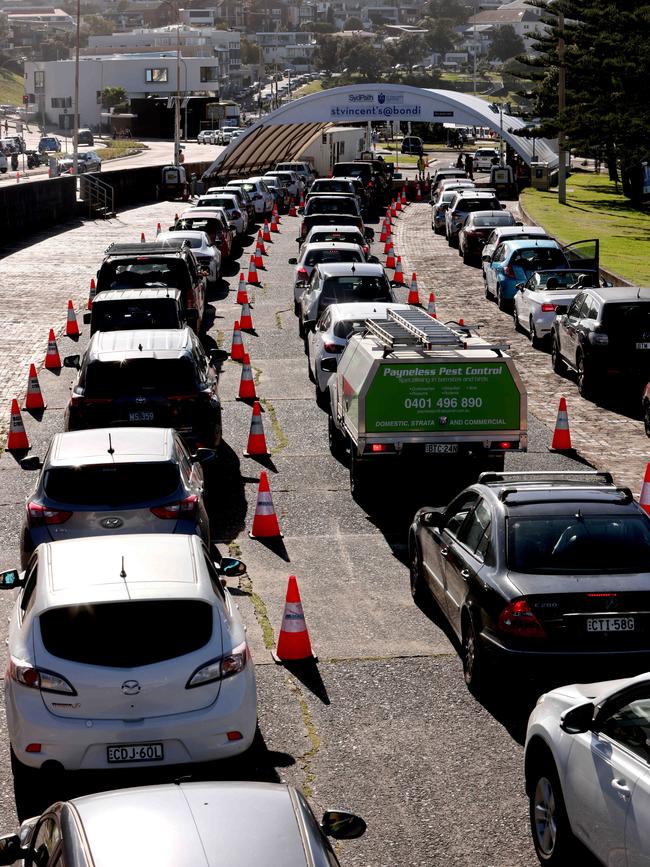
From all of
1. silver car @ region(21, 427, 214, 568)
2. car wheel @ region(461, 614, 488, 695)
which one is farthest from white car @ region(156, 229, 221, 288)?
car wheel @ region(461, 614, 488, 695)

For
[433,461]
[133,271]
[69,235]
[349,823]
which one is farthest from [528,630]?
[69,235]

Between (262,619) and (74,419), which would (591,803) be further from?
(74,419)

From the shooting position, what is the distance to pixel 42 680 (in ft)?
26.6

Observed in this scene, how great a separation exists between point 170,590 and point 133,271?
16563mm

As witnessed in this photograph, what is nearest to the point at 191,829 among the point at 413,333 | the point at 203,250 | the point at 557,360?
the point at 413,333

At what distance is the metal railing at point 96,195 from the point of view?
186 ft

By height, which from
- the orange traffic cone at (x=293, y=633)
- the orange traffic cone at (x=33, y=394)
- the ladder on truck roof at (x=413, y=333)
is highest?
the ladder on truck roof at (x=413, y=333)

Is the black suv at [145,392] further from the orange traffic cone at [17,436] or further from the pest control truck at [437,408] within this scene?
the orange traffic cone at [17,436]

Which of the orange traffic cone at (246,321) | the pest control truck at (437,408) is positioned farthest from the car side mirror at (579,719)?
the orange traffic cone at (246,321)

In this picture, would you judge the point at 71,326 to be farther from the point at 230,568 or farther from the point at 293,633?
the point at 230,568

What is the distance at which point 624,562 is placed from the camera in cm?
980

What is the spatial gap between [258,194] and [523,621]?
46343 mm

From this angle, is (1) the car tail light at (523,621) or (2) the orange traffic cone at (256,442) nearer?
(1) the car tail light at (523,621)

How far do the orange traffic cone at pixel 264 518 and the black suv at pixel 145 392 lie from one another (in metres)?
1.42
